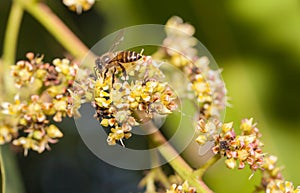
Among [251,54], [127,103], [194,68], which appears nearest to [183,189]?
[127,103]

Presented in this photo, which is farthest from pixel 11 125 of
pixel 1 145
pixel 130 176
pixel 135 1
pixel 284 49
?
pixel 130 176

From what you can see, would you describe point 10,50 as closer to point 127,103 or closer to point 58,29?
point 58,29

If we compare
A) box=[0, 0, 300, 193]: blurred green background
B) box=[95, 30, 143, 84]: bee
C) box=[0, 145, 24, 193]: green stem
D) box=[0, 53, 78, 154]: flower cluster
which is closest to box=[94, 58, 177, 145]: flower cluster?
box=[95, 30, 143, 84]: bee

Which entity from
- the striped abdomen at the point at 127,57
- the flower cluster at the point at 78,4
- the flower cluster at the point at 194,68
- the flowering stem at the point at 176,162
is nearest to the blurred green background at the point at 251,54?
the flower cluster at the point at 194,68

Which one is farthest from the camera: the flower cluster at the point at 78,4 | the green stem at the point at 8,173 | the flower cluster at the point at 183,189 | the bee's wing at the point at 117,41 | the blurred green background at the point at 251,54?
the blurred green background at the point at 251,54

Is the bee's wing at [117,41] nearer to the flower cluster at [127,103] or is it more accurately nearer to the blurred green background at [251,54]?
the flower cluster at [127,103]

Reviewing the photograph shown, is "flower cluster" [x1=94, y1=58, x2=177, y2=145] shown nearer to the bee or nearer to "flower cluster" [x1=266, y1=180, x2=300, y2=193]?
the bee
